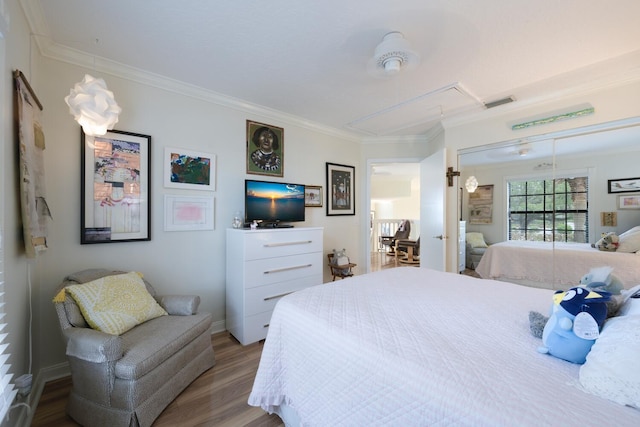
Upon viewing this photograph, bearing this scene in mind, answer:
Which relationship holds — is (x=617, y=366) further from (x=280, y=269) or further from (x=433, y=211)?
(x=433, y=211)

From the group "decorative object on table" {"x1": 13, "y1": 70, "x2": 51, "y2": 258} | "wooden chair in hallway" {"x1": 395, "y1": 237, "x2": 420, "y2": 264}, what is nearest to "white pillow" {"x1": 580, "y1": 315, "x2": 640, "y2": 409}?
"decorative object on table" {"x1": 13, "y1": 70, "x2": 51, "y2": 258}

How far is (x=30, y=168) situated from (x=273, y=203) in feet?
5.87

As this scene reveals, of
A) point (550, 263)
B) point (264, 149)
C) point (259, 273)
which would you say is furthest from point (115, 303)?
point (550, 263)

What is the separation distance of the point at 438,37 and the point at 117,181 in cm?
262

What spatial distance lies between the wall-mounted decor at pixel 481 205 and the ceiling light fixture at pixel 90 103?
11.7 ft

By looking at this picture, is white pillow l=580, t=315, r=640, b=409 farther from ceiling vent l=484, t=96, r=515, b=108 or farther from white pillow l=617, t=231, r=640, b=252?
ceiling vent l=484, t=96, r=515, b=108

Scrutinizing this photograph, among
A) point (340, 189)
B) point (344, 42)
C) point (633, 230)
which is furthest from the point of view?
point (340, 189)

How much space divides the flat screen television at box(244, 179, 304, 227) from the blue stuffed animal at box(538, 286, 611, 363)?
2.28 m

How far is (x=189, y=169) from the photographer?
8.16 feet

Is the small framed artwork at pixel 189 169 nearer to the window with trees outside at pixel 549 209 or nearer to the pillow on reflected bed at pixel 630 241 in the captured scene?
the window with trees outside at pixel 549 209

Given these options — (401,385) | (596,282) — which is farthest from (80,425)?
(596,282)

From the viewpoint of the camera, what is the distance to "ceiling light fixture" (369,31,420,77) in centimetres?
164

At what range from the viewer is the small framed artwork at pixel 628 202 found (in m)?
2.24

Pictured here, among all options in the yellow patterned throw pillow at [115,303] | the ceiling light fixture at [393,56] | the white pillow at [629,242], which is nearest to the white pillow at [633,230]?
the white pillow at [629,242]
